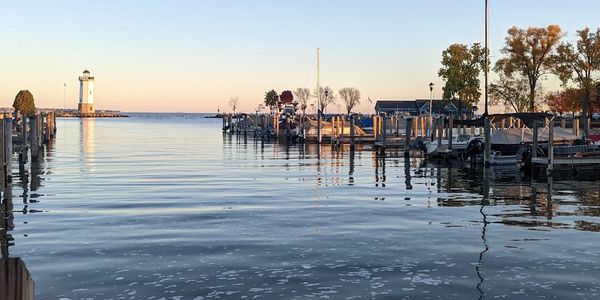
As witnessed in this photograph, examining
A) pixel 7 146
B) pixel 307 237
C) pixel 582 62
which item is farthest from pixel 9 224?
pixel 582 62

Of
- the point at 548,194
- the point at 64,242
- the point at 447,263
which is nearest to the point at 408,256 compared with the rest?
the point at 447,263

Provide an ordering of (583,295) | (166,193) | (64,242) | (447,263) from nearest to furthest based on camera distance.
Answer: (583,295) < (447,263) < (64,242) < (166,193)

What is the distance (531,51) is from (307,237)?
67.2 m

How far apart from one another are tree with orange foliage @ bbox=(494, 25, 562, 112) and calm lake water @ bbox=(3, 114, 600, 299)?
48.1 metres

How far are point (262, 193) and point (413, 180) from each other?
8868 mm

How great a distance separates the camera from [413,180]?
1241 inches

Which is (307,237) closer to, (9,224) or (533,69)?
(9,224)

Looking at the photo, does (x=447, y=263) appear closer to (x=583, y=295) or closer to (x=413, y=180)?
(x=583, y=295)

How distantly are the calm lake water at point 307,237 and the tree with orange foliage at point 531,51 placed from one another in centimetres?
4808

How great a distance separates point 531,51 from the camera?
76812 millimetres

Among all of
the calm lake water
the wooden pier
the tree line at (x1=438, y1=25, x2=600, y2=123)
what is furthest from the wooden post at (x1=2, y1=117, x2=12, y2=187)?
the tree line at (x1=438, y1=25, x2=600, y2=123)

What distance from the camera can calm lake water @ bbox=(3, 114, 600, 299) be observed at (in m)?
11.6

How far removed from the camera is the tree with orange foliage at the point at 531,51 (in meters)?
75.2

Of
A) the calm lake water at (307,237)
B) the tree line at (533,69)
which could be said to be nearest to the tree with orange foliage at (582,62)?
the tree line at (533,69)
